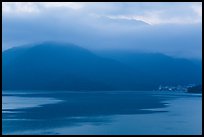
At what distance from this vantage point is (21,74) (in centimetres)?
3072

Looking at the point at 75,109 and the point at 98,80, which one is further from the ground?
the point at 98,80

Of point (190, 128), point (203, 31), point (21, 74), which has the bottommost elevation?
point (190, 128)

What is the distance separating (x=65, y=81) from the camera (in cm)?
3297

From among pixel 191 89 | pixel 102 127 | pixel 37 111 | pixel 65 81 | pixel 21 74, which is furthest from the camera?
pixel 65 81

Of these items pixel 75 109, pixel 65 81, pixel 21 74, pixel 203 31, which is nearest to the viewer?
pixel 203 31

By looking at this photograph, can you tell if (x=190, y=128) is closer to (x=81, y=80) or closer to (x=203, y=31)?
(x=203, y=31)

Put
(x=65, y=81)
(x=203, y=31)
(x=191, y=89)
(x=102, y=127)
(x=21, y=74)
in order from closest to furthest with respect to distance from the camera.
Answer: (x=203, y=31) → (x=102, y=127) → (x=191, y=89) → (x=21, y=74) → (x=65, y=81)

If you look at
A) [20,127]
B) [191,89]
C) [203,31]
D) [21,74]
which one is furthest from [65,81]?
[203,31]

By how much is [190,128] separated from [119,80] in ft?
81.2

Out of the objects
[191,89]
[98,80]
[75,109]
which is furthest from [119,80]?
[75,109]

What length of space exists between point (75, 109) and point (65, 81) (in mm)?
20318

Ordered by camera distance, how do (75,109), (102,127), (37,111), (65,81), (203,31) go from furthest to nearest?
(65,81), (75,109), (37,111), (102,127), (203,31)

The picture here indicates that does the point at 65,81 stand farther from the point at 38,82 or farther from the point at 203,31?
the point at 203,31

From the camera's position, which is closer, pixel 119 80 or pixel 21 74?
pixel 21 74
